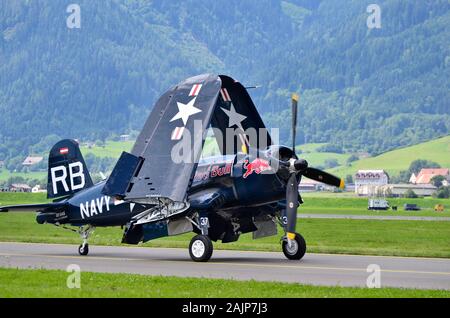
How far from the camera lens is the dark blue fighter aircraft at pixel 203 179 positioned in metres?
28.8

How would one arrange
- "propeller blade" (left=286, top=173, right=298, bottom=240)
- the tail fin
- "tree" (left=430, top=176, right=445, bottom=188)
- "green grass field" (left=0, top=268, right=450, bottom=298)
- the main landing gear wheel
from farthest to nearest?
"tree" (left=430, top=176, right=445, bottom=188) → the tail fin → the main landing gear wheel → "propeller blade" (left=286, top=173, right=298, bottom=240) → "green grass field" (left=0, top=268, right=450, bottom=298)

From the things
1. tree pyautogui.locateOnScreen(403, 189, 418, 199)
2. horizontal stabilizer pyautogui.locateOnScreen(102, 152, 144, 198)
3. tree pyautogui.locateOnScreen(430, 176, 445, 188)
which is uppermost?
tree pyautogui.locateOnScreen(430, 176, 445, 188)

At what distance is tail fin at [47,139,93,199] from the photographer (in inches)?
1378

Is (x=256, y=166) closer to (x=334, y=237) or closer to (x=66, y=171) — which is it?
(x=66, y=171)

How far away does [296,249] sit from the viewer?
96.1 feet

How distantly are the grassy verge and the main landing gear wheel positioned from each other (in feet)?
23.8

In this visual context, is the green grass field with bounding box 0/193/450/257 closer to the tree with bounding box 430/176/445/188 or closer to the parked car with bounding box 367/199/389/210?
the parked car with bounding box 367/199/389/210

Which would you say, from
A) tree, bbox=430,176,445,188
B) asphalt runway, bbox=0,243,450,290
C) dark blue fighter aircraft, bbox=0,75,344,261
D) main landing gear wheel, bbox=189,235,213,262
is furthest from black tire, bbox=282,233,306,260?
tree, bbox=430,176,445,188

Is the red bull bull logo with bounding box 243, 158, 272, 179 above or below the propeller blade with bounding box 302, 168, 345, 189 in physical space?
above

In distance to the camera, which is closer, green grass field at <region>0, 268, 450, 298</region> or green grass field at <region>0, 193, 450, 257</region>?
green grass field at <region>0, 268, 450, 298</region>

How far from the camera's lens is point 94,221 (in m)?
33.2

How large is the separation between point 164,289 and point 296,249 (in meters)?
10.4

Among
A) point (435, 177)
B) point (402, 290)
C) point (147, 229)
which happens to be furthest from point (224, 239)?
point (435, 177)

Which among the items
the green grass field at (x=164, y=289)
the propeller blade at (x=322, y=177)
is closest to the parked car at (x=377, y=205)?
the propeller blade at (x=322, y=177)
